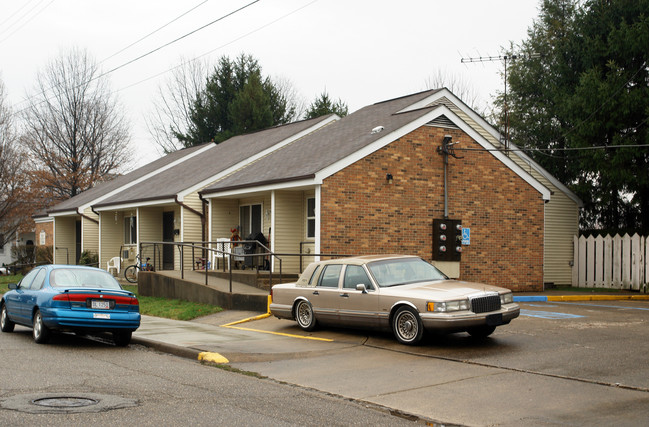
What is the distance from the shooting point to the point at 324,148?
71.4 ft

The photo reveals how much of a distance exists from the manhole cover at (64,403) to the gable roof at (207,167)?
656 inches

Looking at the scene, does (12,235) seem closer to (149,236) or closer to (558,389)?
(149,236)

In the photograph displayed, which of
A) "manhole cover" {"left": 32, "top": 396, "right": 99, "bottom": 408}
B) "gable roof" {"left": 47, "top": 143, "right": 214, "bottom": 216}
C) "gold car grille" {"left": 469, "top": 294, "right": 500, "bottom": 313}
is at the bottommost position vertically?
"manhole cover" {"left": 32, "top": 396, "right": 99, "bottom": 408}

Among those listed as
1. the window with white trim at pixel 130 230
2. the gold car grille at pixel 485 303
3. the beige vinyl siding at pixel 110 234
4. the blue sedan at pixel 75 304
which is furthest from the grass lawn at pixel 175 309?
the beige vinyl siding at pixel 110 234

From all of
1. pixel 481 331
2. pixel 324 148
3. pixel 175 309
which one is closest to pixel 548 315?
pixel 481 331

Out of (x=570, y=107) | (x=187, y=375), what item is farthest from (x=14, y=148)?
(x=187, y=375)

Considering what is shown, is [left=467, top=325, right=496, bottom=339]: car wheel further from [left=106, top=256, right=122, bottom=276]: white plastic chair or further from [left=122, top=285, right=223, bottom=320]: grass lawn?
[left=106, top=256, right=122, bottom=276]: white plastic chair

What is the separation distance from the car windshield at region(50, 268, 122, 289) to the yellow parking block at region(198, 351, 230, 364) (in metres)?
3.09

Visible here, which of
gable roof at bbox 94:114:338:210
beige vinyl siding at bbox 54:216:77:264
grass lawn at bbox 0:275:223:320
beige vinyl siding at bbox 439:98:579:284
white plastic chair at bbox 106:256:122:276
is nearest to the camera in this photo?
Result: grass lawn at bbox 0:275:223:320

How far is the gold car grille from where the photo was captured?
37.5 feet

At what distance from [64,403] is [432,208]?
1467 centimetres

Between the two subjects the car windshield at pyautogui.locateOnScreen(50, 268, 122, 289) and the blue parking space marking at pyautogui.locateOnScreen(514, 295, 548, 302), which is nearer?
the car windshield at pyautogui.locateOnScreen(50, 268, 122, 289)

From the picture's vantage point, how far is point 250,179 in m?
21.7

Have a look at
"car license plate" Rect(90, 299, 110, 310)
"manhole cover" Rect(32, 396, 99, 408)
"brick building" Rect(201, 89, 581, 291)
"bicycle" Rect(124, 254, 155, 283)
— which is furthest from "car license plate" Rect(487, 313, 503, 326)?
"bicycle" Rect(124, 254, 155, 283)
